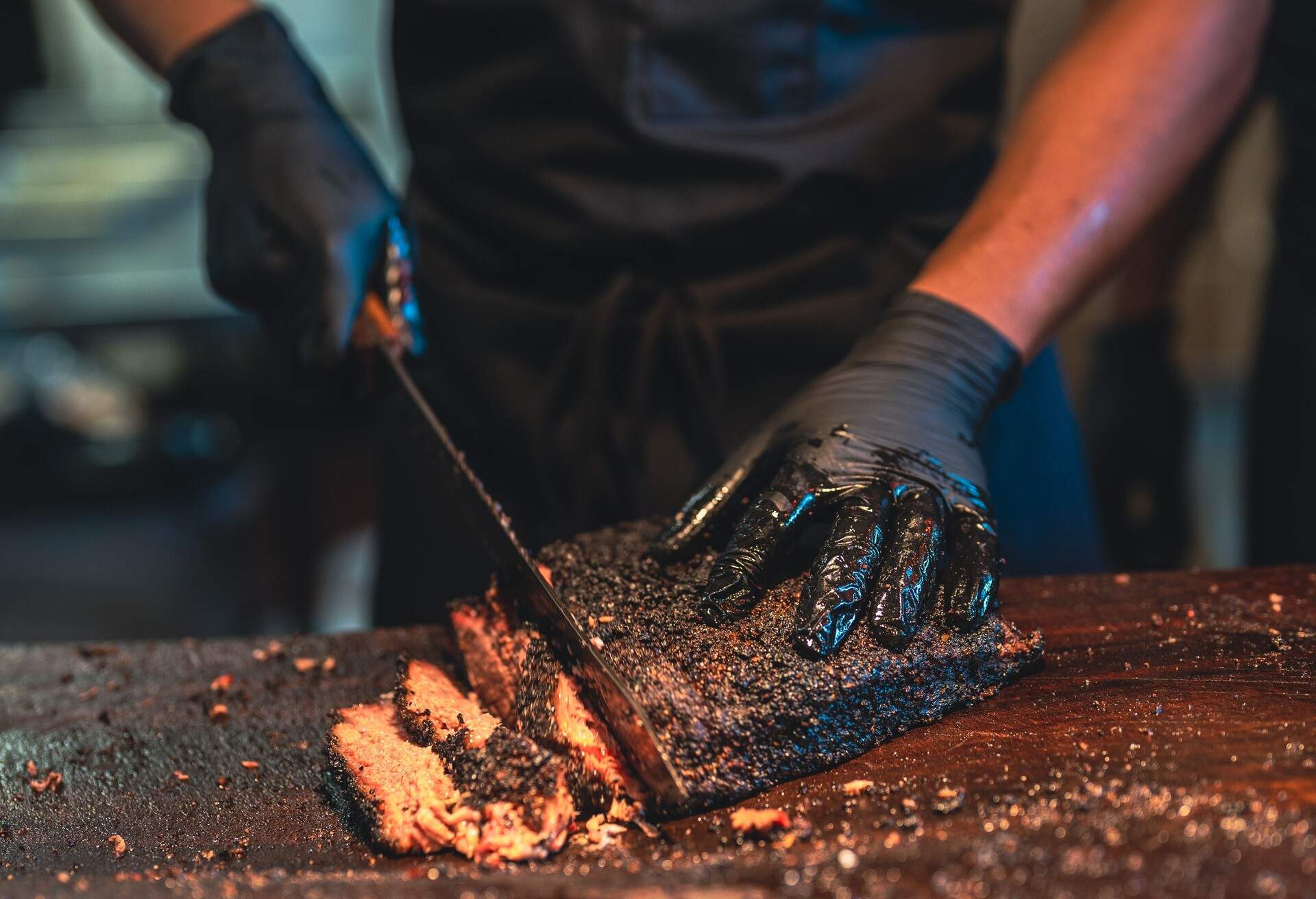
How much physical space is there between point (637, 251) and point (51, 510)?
3.01m

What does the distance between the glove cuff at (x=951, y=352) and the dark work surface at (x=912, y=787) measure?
32 centimetres

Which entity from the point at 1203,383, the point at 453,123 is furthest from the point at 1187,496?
the point at 453,123

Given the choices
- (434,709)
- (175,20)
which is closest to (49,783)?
(434,709)

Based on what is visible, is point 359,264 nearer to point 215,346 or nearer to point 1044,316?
point 1044,316

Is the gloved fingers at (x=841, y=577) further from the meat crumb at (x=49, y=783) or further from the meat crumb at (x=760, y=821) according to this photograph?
the meat crumb at (x=49, y=783)

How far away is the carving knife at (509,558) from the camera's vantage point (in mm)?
1030

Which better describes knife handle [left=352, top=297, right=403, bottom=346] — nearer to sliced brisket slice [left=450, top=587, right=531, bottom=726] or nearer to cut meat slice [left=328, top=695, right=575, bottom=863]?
sliced brisket slice [left=450, top=587, right=531, bottom=726]

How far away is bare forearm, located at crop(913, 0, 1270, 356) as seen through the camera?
152 centimetres

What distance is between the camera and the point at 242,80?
71.9 inches

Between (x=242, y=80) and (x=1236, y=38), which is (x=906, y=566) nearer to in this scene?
(x=1236, y=38)

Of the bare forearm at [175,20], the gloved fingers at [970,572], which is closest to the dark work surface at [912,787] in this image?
the gloved fingers at [970,572]

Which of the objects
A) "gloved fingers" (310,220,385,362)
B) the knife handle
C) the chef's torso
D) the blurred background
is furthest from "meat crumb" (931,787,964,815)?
the blurred background

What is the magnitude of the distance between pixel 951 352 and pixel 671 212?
1.76 ft

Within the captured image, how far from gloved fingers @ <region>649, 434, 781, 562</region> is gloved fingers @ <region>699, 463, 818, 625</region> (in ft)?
0.18
